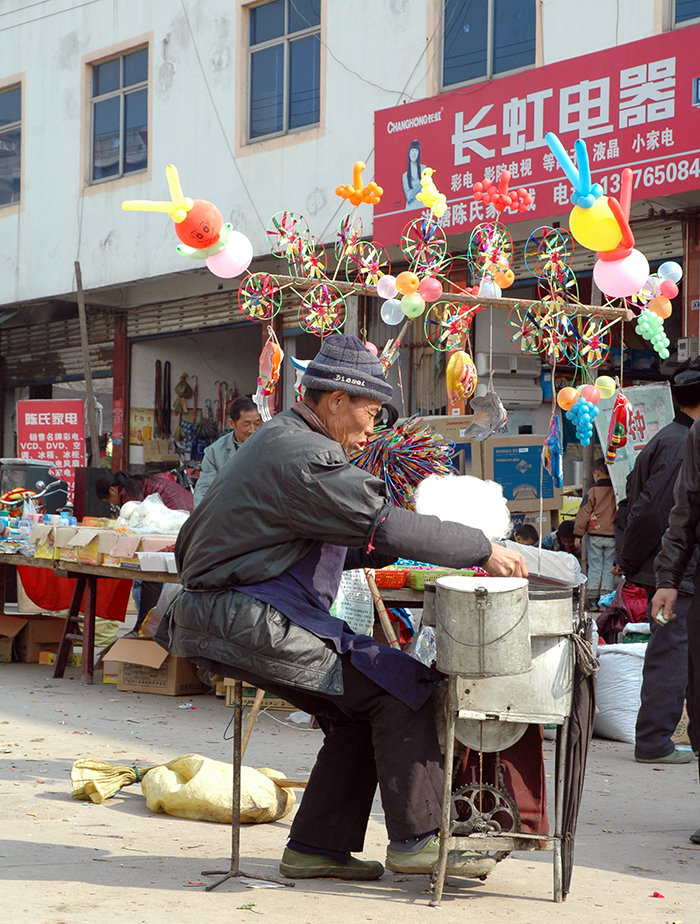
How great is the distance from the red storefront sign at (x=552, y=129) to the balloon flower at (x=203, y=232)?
4.76m

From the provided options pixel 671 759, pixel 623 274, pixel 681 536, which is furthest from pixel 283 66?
pixel 681 536

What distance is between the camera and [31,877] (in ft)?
12.7

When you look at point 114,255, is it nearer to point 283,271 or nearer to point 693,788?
point 283,271

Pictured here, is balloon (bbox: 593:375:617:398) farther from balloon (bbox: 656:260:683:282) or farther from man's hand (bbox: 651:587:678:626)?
man's hand (bbox: 651:587:678:626)

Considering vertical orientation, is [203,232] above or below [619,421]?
above

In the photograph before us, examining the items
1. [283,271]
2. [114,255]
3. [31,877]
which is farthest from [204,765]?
[114,255]

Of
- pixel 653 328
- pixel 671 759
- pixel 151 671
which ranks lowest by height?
pixel 671 759

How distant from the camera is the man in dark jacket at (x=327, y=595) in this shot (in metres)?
3.52

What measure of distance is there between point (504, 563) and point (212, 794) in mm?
1835

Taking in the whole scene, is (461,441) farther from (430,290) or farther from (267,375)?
(430,290)

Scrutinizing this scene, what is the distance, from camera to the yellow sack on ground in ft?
15.5

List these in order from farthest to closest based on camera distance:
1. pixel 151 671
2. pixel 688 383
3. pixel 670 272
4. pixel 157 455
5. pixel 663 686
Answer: pixel 157 455 → pixel 151 671 → pixel 670 272 → pixel 663 686 → pixel 688 383

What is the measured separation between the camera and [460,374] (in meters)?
6.38

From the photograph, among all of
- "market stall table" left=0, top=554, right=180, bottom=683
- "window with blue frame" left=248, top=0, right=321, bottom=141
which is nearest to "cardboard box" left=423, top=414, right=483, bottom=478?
"market stall table" left=0, top=554, right=180, bottom=683
